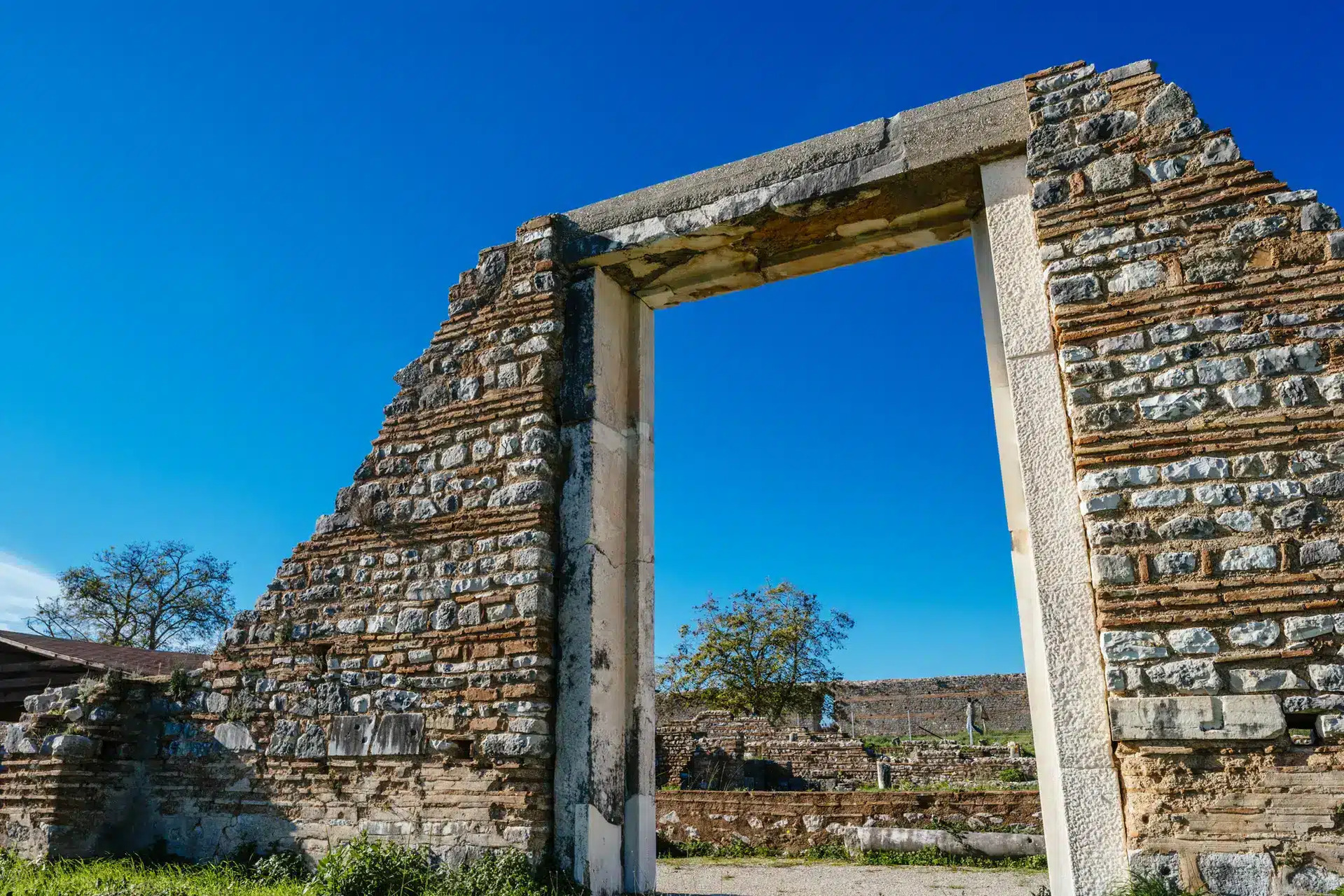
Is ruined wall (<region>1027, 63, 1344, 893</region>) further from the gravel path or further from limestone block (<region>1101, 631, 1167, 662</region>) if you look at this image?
the gravel path

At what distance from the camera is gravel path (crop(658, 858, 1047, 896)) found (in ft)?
23.7

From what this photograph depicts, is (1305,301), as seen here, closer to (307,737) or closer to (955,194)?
(955,194)

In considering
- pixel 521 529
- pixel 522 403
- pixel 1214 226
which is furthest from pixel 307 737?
pixel 1214 226

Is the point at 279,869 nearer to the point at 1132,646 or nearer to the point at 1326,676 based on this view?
the point at 1132,646

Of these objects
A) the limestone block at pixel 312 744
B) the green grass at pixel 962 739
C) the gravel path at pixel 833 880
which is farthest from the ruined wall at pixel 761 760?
the limestone block at pixel 312 744

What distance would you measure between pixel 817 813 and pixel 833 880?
2399mm

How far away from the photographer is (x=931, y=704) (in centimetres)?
2702

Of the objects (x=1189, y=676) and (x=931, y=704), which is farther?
(x=931, y=704)

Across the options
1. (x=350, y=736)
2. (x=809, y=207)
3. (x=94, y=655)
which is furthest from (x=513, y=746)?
(x=94, y=655)

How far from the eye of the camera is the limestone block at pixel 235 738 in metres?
5.77

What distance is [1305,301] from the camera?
13.3 ft

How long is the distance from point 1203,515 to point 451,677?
4094 millimetres

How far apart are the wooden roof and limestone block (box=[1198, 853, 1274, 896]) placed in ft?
28.6

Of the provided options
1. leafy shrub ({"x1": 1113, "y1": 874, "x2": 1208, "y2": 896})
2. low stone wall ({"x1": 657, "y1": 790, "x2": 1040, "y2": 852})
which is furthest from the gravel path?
leafy shrub ({"x1": 1113, "y1": 874, "x2": 1208, "y2": 896})
